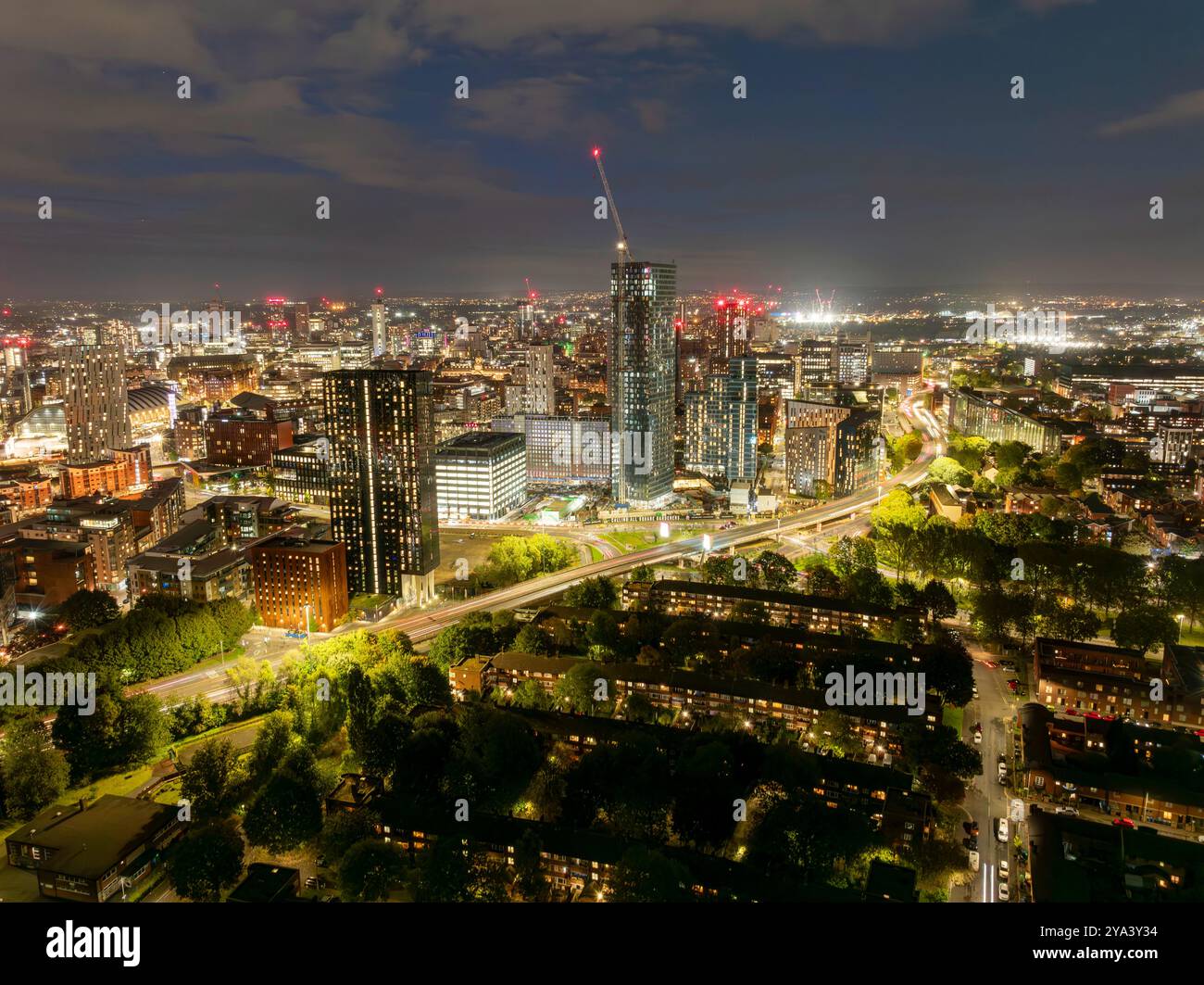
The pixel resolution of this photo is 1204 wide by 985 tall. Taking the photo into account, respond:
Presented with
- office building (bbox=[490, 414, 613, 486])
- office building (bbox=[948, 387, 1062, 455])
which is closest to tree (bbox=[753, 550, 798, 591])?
office building (bbox=[490, 414, 613, 486])

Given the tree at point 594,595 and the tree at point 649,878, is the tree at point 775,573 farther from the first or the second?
the tree at point 649,878

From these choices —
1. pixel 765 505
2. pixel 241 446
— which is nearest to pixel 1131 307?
pixel 765 505

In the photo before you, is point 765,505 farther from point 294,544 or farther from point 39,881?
point 39,881

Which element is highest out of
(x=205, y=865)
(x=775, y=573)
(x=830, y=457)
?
(x=830, y=457)

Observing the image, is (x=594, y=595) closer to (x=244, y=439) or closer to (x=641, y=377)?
(x=641, y=377)

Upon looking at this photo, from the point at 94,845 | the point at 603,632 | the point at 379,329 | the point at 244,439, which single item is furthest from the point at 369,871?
the point at 379,329

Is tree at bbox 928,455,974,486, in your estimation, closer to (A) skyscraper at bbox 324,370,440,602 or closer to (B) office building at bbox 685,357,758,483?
(B) office building at bbox 685,357,758,483

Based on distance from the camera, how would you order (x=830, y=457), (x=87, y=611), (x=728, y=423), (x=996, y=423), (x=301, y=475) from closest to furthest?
(x=87, y=611) < (x=830, y=457) < (x=301, y=475) < (x=728, y=423) < (x=996, y=423)
